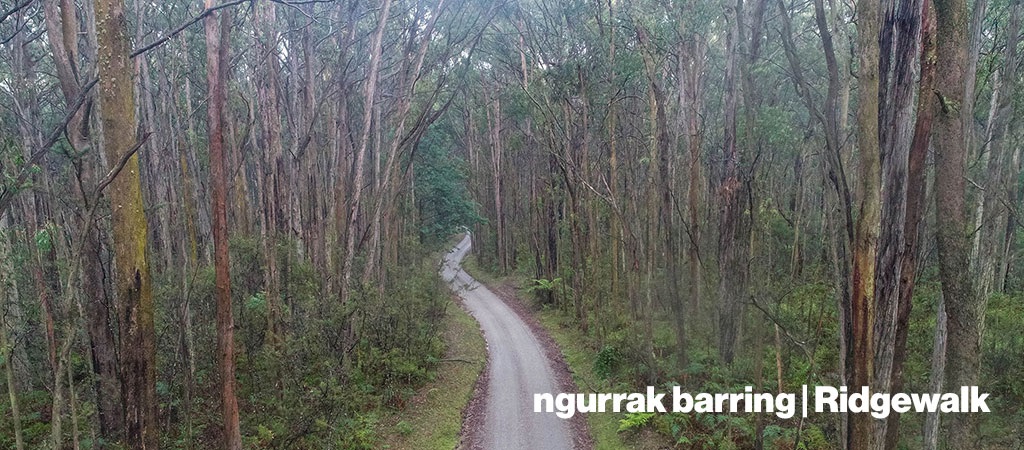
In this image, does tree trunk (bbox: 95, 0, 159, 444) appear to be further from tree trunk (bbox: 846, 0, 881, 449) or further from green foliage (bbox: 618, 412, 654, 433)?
green foliage (bbox: 618, 412, 654, 433)

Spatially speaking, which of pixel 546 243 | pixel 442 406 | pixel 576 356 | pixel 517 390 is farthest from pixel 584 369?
pixel 546 243

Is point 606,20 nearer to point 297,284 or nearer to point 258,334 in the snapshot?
point 297,284

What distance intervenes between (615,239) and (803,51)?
8971 mm

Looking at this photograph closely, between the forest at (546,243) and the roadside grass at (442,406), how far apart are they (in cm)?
16

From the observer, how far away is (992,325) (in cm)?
1433

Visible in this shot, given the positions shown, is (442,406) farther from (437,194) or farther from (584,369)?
(437,194)

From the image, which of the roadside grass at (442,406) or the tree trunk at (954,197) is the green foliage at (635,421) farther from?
the tree trunk at (954,197)

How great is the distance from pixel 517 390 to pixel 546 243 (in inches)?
491

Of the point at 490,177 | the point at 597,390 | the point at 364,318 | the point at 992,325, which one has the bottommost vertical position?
the point at 597,390

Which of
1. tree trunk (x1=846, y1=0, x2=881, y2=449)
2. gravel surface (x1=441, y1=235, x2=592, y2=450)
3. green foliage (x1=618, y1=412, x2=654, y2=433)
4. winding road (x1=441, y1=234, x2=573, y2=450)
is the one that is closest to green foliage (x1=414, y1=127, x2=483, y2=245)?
winding road (x1=441, y1=234, x2=573, y2=450)

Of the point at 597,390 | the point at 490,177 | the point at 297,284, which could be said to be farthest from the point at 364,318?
the point at 490,177

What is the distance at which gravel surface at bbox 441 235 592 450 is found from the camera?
11.3 meters

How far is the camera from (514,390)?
46.4ft

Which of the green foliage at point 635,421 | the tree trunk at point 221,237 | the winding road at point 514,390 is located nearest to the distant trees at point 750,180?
the green foliage at point 635,421
